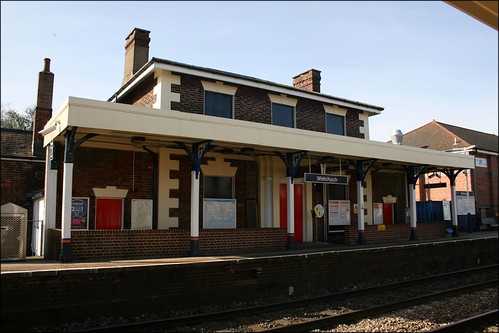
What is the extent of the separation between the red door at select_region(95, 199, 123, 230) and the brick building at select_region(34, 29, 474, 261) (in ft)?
0.10

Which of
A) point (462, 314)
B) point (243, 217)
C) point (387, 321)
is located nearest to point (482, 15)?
point (387, 321)

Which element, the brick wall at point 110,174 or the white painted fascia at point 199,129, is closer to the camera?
the white painted fascia at point 199,129

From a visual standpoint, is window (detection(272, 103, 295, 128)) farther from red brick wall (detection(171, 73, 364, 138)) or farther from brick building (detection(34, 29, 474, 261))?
red brick wall (detection(171, 73, 364, 138))

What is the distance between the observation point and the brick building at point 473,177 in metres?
25.2

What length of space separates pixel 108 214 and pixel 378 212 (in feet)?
38.7

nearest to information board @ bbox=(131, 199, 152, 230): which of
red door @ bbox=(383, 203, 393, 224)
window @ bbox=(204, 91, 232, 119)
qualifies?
window @ bbox=(204, 91, 232, 119)

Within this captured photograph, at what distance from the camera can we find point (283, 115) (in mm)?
15719

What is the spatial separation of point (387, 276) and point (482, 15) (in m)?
10.3

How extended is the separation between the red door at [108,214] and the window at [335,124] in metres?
8.70

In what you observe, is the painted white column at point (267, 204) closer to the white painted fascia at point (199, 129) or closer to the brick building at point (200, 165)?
the brick building at point (200, 165)

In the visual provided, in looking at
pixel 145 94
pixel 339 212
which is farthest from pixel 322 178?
pixel 145 94

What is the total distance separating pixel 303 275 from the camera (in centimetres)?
1080

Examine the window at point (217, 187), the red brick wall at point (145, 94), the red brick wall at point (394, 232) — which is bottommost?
the red brick wall at point (394, 232)

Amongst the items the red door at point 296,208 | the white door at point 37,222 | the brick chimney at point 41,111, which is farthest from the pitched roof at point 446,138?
the white door at point 37,222
